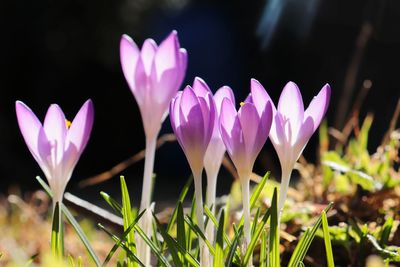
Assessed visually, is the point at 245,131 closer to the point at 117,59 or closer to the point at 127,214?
the point at 127,214

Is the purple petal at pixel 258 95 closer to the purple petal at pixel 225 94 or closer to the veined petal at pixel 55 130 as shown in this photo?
the purple petal at pixel 225 94

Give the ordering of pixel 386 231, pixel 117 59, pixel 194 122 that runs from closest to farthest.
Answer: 1. pixel 194 122
2. pixel 386 231
3. pixel 117 59

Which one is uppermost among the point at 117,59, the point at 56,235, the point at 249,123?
the point at 249,123

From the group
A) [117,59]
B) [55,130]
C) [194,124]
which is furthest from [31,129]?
[117,59]

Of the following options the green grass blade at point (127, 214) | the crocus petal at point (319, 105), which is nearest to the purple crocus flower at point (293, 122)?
the crocus petal at point (319, 105)

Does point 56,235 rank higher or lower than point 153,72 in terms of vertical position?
lower

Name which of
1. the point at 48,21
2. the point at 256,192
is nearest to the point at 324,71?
the point at 48,21
